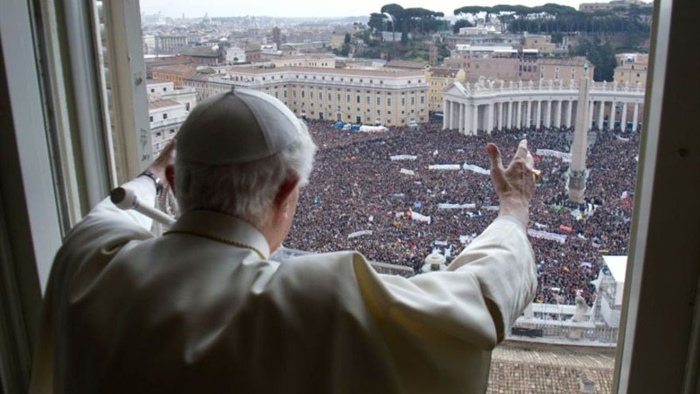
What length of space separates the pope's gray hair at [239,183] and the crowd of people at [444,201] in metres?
0.57

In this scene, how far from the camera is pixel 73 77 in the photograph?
1369mm

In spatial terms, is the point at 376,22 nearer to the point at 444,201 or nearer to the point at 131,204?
the point at 444,201

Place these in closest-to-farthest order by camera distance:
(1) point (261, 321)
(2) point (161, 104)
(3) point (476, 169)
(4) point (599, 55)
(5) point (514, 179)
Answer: (1) point (261, 321) → (5) point (514, 179) → (4) point (599, 55) → (3) point (476, 169) → (2) point (161, 104)

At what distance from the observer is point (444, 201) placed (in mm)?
1367

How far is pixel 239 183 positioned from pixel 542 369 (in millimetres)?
815

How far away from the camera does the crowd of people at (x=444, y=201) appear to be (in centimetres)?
121

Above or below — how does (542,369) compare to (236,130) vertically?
below

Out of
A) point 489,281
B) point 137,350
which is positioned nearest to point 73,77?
point 137,350

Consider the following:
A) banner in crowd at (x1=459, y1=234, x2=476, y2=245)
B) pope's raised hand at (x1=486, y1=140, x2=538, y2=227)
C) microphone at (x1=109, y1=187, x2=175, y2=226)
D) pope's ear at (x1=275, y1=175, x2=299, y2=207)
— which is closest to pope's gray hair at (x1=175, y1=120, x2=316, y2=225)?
pope's ear at (x1=275, y1=175, x2=299, y2=207)

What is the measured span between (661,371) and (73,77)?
1.26 m

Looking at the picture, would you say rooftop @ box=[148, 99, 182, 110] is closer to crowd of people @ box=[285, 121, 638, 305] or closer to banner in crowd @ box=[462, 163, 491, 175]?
crowd of people @ box=[285, 121, 638, 305]

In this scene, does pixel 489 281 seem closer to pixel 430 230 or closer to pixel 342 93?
pixel 430 230

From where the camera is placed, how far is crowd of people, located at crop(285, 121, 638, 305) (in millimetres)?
1210

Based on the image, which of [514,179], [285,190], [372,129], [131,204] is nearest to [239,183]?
[285,190]
